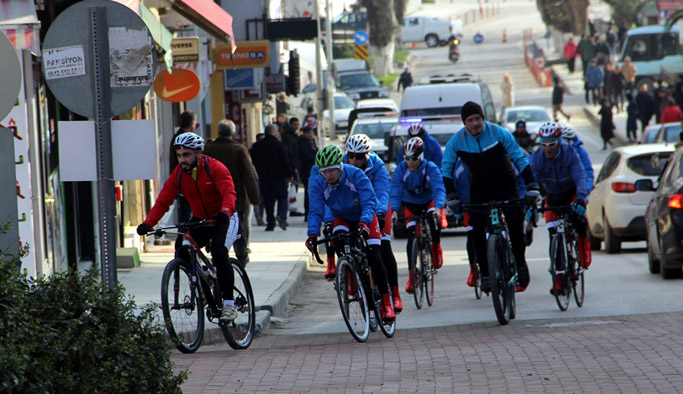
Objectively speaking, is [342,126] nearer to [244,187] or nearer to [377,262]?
[244,187]

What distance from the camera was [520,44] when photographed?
8144cm

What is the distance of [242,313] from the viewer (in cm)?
1004

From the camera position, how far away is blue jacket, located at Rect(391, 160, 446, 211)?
13125mm

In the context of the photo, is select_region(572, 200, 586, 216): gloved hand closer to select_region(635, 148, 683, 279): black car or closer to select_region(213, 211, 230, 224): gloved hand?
select_region(635, 148, 683, 279): black car

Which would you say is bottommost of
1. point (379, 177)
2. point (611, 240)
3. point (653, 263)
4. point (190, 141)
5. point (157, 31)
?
point (611, 240)

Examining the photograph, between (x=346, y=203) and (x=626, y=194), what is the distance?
26.6 feet

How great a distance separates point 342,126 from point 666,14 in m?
20.9

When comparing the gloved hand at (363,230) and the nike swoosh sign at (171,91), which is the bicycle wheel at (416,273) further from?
the nike swoosh sign at (171,91)

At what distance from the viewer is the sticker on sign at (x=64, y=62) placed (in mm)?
7516

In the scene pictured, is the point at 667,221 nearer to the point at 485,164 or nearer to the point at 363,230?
the point at 485,164

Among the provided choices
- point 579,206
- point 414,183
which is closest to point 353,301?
point 579,206

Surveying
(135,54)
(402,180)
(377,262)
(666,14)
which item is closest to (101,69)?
(135,54)

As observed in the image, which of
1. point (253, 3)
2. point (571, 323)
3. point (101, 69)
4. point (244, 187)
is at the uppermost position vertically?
point (253, 3)

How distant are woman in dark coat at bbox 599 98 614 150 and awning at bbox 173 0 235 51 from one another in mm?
22549
